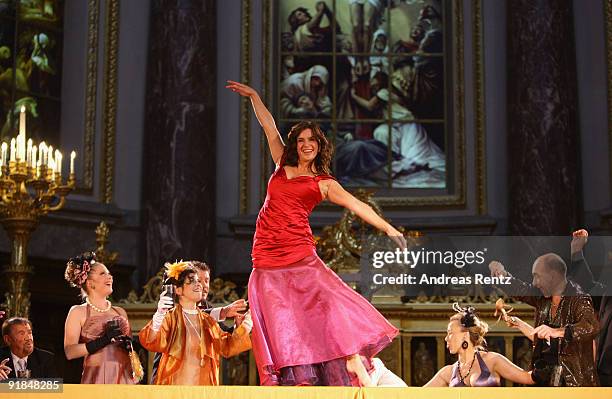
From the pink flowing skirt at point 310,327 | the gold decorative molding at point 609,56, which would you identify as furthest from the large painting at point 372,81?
the pink flowing skirt at point 310,327

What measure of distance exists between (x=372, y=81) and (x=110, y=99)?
3.05 meters

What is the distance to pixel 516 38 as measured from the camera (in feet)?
44.5

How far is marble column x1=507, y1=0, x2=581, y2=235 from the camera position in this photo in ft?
42.8

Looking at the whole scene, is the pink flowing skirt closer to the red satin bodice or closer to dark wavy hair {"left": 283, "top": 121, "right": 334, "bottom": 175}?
the red satin bodice

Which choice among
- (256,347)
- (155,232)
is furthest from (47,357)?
(155,232)

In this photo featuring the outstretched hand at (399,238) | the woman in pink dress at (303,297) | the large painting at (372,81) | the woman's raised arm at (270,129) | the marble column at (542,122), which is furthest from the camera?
the large painting at (372,81)

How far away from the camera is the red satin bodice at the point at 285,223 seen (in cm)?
588

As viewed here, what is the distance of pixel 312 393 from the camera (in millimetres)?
5082

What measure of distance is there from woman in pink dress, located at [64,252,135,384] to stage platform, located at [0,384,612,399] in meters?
1.73

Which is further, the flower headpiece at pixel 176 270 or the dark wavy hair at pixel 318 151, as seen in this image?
the flower headpiece at pixel 176 270

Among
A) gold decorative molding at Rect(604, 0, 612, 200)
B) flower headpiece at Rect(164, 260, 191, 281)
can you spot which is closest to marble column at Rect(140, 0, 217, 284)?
gold decorative molding at Rect(604, 0, 612, 200)

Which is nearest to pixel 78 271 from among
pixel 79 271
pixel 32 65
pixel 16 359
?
pixel 79 271

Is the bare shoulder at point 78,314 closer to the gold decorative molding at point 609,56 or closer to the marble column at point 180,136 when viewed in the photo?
the marble column at point 180,136

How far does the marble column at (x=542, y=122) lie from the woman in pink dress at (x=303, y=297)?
288 inches
